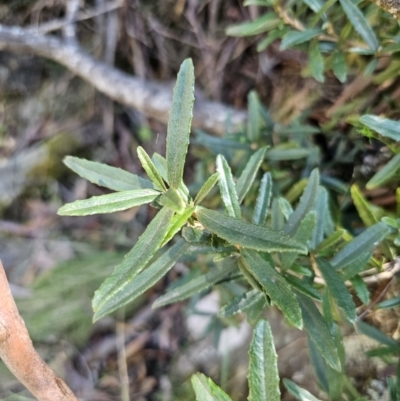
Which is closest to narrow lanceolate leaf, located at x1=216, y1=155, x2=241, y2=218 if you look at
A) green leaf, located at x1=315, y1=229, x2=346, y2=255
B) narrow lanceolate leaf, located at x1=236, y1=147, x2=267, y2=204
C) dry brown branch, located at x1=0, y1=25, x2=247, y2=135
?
narrow lanceolate leaf, located at x1=236, y1=147, x2=267, y2=204

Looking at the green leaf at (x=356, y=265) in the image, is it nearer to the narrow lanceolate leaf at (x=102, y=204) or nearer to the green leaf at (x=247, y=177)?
the green leaf at (x=247, y=177)

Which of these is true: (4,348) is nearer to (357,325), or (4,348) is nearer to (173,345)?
(357,325)

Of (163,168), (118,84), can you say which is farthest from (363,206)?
(118,84)

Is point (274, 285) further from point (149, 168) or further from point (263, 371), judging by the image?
point (149, 168)

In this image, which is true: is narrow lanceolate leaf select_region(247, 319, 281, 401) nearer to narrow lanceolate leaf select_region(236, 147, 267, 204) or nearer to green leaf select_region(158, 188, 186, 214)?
green leaf select_region(158, 188, 186, 214)

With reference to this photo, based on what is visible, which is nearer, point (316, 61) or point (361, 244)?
point (361, 244)

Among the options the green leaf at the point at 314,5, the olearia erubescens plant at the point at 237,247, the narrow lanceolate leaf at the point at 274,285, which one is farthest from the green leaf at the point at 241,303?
the green leaf at the point at 314,5

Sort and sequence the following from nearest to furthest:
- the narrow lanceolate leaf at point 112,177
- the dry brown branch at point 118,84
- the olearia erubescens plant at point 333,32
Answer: the narrow lanceolate leaf at point 112,177
the olearia erubescens plant at point 333,32
the dry brown branch at point 118,84
